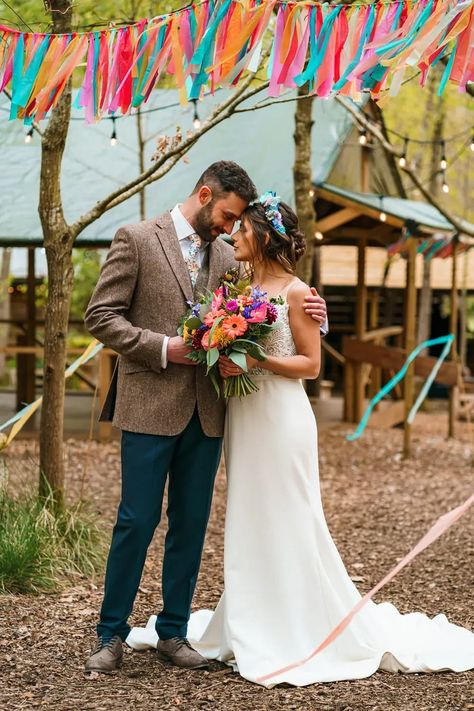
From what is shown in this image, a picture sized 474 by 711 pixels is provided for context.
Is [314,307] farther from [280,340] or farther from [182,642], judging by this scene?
[182,642]

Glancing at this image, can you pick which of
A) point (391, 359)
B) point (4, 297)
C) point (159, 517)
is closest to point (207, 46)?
point (159, 517)

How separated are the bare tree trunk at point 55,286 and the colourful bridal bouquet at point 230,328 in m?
2.12

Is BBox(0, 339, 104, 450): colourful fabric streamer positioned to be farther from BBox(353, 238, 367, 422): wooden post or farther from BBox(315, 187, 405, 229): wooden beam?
BBox(353, 238, 367, 422): wooden post

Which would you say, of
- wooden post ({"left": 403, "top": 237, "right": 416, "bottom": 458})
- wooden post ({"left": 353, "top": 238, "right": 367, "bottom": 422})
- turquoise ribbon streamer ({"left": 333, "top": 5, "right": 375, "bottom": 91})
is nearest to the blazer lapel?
turquoise ribbon streamer ({"left": 333, "top": 5, "right": 375, "bottom": 91})

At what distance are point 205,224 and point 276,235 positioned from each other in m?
0.30

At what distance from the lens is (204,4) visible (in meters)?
4.84

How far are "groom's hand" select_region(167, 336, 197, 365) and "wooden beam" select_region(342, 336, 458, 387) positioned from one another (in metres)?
9.16

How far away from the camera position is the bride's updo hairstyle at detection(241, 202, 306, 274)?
4.12 meters

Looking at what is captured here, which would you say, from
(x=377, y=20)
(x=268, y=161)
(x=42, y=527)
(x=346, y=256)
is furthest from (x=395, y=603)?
(x=346, y=256)

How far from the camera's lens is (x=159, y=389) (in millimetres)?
4059

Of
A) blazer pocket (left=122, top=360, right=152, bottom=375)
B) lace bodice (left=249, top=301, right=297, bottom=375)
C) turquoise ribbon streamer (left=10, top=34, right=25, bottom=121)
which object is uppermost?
turquoise ribbon streamer (left=10, top=34, right=25, bottom=121)

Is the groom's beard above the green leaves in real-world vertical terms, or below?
above

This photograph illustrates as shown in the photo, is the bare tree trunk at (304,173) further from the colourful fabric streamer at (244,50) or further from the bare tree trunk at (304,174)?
A: the colourful fabric streamer at (244,50)

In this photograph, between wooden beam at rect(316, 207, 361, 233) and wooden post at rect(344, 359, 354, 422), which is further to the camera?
wooden post at rect(344, 359, 354, 422)
